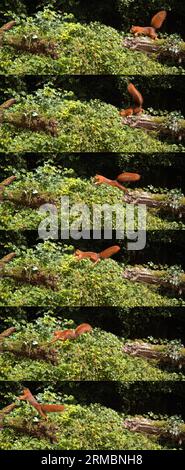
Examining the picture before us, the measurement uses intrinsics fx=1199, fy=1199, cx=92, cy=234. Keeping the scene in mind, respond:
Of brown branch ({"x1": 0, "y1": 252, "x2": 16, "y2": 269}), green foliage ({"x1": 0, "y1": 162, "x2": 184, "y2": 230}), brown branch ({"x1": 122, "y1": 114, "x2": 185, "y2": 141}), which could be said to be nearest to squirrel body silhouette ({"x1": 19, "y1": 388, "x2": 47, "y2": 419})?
brown branch ({"x1": 0, "y1": 252, "x2": 16, "y2": 269})

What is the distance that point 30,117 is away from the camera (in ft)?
24.8

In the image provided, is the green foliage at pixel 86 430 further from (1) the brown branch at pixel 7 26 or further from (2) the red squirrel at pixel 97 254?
(1) the brown branch at pixel 7 26

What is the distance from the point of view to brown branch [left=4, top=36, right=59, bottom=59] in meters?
7.56

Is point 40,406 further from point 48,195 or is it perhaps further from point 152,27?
point 152,27

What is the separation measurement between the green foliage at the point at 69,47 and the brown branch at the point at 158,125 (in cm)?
31

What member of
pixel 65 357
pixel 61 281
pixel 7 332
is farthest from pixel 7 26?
pixel 65 357

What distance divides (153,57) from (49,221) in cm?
123

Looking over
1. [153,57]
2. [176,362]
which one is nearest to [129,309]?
[176,362]

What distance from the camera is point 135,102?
7.59 m

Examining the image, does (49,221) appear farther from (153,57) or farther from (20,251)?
(153,57)

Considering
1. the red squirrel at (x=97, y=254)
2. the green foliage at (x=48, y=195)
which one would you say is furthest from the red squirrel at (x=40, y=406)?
the green foliage at (x=48, y=195)

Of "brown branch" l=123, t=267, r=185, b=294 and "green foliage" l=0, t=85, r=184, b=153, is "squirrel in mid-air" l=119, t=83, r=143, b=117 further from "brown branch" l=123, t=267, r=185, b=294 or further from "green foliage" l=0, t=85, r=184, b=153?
"brown branch" l=123, t=267, r=185, b=294
